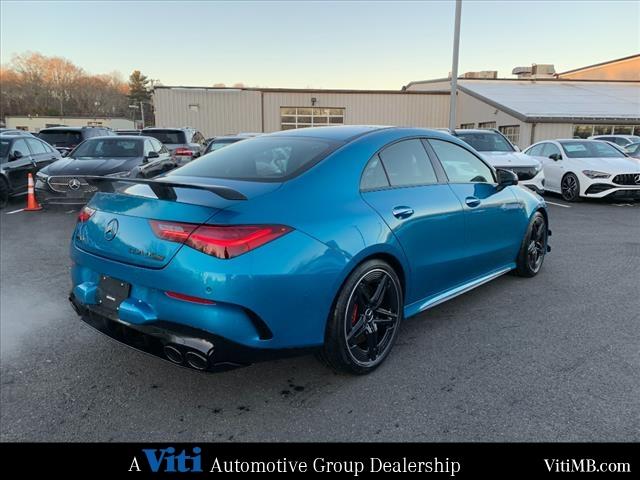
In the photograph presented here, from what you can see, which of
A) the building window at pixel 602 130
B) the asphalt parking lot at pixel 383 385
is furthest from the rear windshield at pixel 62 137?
the building window at pixel 602 130

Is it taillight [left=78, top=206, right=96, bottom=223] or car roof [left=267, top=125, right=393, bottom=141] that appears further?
car roof [left=267, top=125, right=393, bottom=141]

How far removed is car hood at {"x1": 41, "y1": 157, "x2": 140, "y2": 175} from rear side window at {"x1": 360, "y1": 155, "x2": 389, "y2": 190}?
6.62m

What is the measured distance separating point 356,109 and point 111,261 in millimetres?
28587

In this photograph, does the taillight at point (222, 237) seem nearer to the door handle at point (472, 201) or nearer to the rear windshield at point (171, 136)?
the door handle at point (472, 201)

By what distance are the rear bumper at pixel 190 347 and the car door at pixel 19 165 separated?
8956 millimetres

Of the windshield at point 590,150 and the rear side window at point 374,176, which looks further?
the windshield at point 590,150

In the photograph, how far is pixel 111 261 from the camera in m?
2.55

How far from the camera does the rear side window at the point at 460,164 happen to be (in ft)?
12.3

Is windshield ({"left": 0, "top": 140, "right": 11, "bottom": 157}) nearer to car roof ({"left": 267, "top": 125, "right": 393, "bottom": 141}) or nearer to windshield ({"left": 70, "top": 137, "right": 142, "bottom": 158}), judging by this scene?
windshield ({"left": 70, "top": 137, "right": 142, "bottom": 158})

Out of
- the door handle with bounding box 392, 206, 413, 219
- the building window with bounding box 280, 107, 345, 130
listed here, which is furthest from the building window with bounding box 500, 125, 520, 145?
the door handle with bounding box 392, 206, 413, 219

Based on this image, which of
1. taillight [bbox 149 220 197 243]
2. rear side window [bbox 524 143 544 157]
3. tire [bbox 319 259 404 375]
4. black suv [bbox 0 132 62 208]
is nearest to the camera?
taillight [bbox 149 220 197 243]
